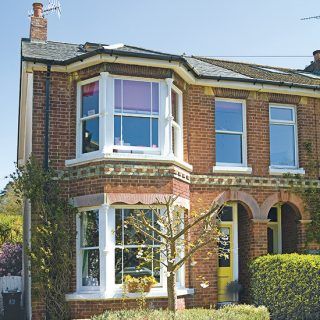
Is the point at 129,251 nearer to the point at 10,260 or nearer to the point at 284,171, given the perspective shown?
the point at 284,171

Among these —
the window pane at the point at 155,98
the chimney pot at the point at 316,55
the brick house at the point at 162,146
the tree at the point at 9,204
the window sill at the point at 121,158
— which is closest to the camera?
the window sill at the point at 121,158

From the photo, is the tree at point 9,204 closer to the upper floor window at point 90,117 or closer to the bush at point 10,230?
the bush at point 10,230

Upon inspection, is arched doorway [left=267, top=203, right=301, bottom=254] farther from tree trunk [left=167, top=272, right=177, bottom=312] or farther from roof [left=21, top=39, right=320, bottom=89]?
tree trunk [left=167, top=272, right=177, bottom=312]

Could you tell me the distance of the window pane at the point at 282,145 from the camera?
56.3ft

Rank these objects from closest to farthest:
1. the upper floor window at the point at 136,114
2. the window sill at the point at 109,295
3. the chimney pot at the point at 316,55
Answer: the window sill at the point at 109,295
the upper floor window at the point at 136,114
the chimney pot at the point at 316,55

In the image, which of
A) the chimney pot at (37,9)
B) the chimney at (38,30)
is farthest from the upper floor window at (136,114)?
the chimney pot at (37,9)

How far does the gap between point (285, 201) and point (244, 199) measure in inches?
52.7

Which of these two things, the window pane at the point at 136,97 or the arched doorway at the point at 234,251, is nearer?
the window pane at the point at 136,97

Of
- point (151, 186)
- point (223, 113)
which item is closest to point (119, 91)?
point (151, 186)

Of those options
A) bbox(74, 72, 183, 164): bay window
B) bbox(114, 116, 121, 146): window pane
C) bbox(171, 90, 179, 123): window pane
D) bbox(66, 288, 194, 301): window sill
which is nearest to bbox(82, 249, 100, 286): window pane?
bbox(66, 288, 194, 301): window sill

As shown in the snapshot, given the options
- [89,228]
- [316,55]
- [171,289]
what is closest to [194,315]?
[171,289]

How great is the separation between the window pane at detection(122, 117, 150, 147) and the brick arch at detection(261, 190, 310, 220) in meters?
4.10

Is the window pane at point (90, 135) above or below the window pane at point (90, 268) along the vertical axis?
above

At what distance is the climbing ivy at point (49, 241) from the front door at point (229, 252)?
14.9ft
